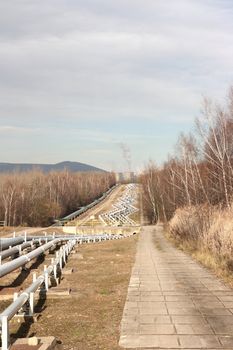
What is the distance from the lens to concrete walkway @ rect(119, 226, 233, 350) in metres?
6.61

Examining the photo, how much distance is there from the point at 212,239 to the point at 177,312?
8.83 metres

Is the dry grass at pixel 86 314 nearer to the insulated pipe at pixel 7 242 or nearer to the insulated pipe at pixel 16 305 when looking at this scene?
the insulated pipe at pixel 16 305

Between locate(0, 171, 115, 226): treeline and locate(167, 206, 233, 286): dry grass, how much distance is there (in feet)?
189

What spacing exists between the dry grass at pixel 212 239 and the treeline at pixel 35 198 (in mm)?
57648

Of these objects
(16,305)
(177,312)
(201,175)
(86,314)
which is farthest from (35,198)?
(16,305)

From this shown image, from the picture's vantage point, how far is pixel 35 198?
287 feet

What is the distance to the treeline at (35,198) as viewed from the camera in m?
81.8

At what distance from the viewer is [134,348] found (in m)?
6.29

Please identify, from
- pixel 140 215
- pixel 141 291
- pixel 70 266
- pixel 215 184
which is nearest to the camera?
pixel 141 291

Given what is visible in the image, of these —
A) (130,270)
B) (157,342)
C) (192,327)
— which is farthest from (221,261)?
(157,342)

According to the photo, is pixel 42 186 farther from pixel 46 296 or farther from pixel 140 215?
pixel 46 296

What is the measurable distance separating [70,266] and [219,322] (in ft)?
30.1

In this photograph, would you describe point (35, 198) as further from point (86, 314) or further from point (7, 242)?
point (86, 314)

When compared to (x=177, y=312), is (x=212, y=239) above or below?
above
